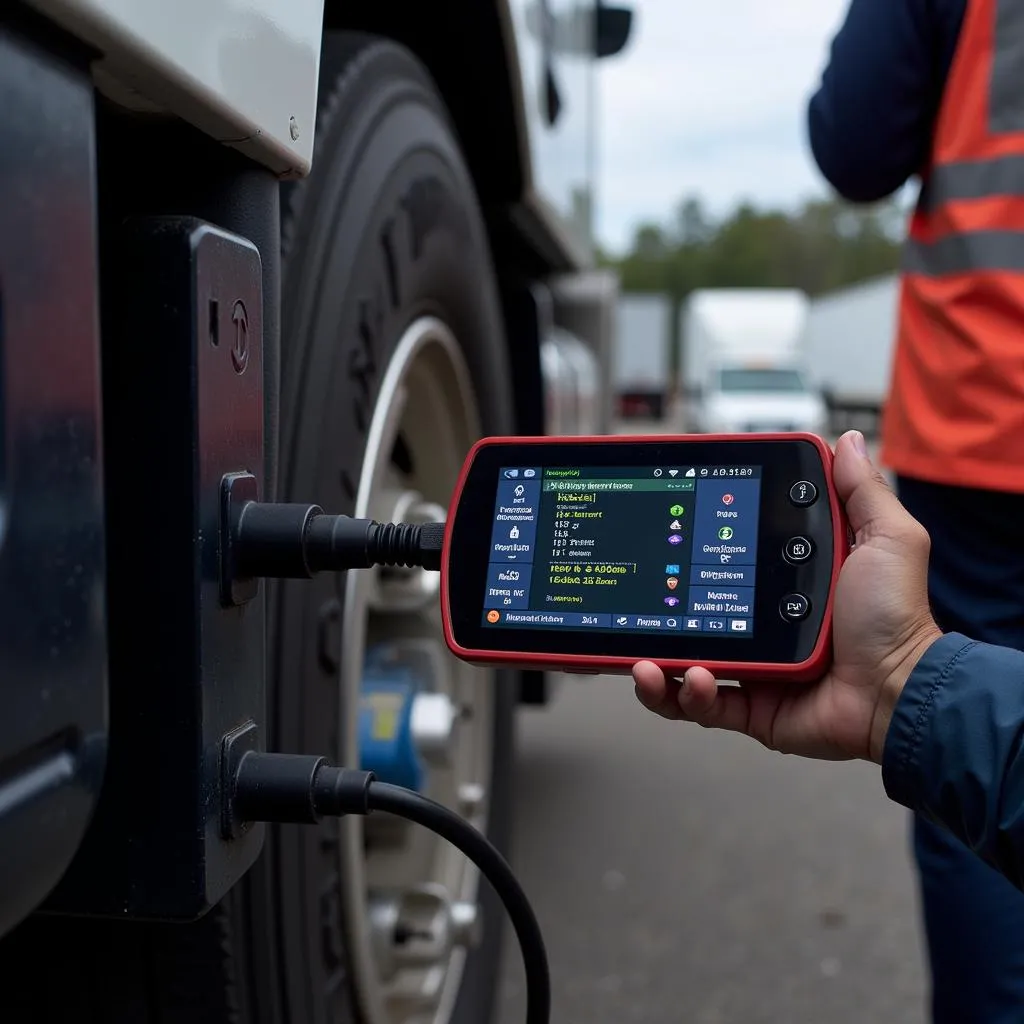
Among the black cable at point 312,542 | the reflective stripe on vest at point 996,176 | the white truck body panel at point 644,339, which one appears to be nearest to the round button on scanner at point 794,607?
the black cable at point 312,542

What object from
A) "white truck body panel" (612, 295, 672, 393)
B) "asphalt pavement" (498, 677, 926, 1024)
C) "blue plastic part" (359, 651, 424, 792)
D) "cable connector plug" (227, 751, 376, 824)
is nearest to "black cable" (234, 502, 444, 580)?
"cable connector plug" (227, 751, 376, 824)

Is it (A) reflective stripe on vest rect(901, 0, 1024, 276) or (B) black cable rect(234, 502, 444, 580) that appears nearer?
(B) black cable rect(234, 502, 444, 580)

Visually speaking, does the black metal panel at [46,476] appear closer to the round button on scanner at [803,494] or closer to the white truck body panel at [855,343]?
the round button on scanner at [803,494]

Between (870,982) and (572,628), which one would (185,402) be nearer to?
(572,628)

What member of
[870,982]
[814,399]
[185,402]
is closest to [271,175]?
[185,402]

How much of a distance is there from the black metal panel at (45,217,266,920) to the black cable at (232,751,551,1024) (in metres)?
0.03

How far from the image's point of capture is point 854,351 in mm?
20641

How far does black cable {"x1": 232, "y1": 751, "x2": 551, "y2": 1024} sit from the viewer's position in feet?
2.79

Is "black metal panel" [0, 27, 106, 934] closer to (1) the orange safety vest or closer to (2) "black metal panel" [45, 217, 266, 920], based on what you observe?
(2) "black metal panel" [45, 217, 266, 920]

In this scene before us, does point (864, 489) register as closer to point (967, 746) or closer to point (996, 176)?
point (967, 746)

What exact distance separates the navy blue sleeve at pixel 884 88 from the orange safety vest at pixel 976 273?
0.03 meters

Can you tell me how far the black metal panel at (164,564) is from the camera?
765 mm

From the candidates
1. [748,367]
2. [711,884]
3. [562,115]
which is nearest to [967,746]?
[562,115]

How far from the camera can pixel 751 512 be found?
96 centimetres
